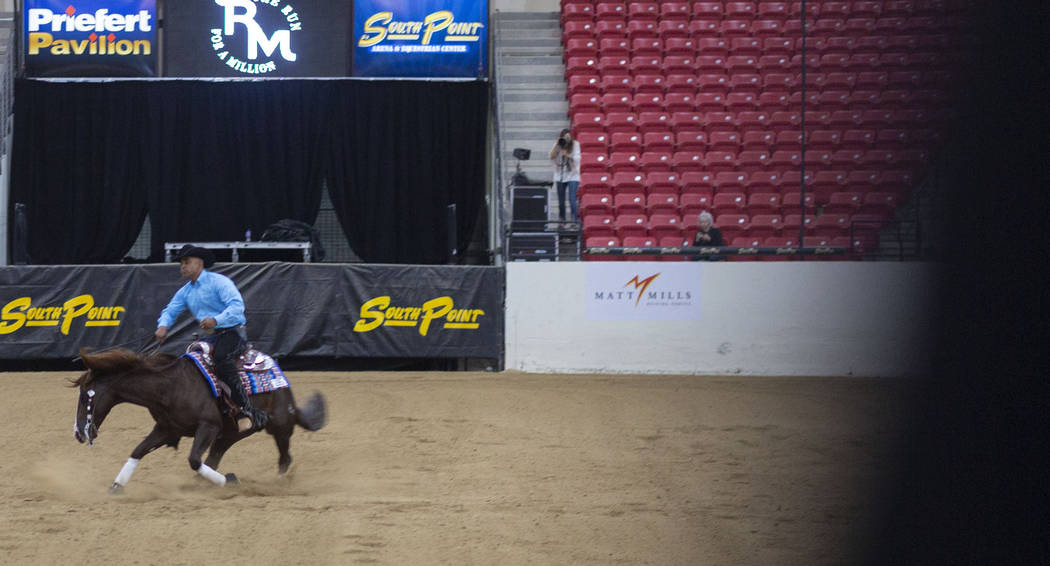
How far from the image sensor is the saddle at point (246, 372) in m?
8.54

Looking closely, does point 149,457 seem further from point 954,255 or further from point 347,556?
point 954,255

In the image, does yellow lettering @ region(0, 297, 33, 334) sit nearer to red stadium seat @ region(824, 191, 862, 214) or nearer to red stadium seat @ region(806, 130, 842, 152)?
red stadium seat @ region(824, 191, 862, 214)

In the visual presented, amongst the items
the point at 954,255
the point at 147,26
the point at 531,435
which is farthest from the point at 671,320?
the point at 954,255

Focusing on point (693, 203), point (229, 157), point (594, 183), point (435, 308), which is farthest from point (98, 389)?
point (693, 203)

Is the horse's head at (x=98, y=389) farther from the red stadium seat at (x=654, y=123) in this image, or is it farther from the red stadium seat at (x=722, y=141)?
the red stadium seat at (x=722, y=141)

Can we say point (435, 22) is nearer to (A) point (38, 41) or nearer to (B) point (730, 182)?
(B) point (730, 182)

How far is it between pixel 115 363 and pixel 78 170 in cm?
1346

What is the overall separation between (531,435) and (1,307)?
9.57 metres

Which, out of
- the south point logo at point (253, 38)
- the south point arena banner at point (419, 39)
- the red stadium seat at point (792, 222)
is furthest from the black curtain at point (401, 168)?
the red stadium seat at point (792, 222)

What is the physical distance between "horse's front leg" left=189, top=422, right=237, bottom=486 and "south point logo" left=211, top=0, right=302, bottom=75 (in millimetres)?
13788

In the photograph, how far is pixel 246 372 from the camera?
884 centimetres

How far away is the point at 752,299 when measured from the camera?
16297 mm

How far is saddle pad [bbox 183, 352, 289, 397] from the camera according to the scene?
8508mm

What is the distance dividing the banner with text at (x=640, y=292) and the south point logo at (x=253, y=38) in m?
8.63
